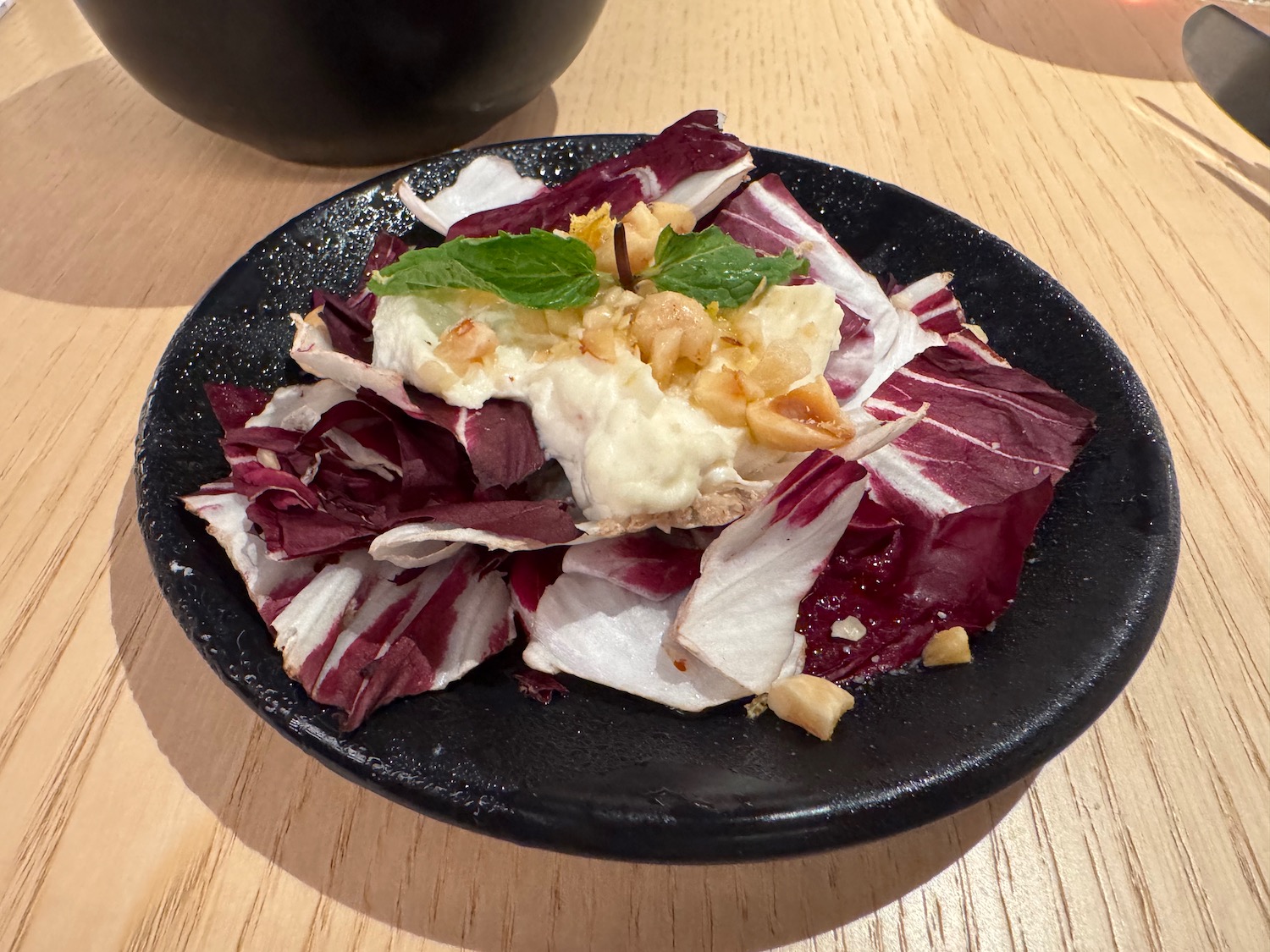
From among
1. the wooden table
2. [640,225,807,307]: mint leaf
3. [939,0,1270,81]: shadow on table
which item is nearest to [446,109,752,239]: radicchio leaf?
[640,225,807,307]: mint leaf

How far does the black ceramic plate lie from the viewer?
792 millimetres

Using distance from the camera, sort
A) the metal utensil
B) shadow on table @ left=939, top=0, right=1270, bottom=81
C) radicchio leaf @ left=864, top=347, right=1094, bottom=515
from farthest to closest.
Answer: shadow on table @ left=939, top=0, right=1270, bottom=81, the metal utensil, radicchio leaf @ left=864, top=347, right=1094, bottom=515

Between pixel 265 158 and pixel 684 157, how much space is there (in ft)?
3.82

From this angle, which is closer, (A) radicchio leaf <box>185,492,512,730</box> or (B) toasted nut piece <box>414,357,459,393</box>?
(A) radicchio leaf <box>185,492,512,730</box>

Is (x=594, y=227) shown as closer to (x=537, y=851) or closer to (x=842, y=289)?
(x=842, y=289)

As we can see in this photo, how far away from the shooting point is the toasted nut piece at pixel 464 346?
1.02 meters

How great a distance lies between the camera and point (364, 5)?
146 centimetres

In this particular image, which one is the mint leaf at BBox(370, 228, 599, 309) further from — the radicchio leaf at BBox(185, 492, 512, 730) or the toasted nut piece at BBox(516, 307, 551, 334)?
the radicchio leaf at BBox(185, 492, 512, 730)

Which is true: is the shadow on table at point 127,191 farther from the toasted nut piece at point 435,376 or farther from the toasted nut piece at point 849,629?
the toasted nut piece at point 849,629

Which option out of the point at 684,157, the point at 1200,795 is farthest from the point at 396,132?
the point at 1200,795

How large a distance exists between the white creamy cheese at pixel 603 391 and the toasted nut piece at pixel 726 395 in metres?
0.01

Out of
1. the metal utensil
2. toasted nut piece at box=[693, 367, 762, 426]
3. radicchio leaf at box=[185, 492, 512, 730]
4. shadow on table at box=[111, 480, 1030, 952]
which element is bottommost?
shadow on table at box=[111, 480, 1030, 952]

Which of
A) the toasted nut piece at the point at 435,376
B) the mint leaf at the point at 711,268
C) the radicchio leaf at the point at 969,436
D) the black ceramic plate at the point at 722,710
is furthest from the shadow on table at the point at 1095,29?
the toasted nut piece at the point at 435,376

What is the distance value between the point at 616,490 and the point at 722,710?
27 cm
